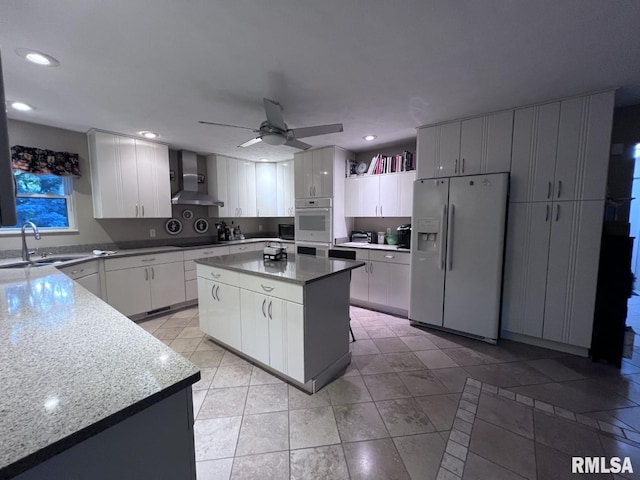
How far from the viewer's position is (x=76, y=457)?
1.85ft

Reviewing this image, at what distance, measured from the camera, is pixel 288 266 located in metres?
2.28

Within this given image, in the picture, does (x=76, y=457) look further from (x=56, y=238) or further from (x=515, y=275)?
(x=56, y=238)

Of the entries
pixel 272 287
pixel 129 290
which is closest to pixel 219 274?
pixel 272 287

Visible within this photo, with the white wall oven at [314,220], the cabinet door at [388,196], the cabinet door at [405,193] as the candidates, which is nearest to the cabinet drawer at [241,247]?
the white wall oven at [314,220]

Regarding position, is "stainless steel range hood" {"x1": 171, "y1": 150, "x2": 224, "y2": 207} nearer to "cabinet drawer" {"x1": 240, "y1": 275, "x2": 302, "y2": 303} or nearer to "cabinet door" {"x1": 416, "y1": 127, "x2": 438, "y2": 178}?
"cabinet drawer" {"x1": 240, "y1": 275, "x2": 302, "y2": 303}

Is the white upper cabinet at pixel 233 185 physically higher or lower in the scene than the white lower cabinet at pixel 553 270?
higher

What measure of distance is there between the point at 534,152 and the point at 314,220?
273 cm

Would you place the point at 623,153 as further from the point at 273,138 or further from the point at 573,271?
the point at 273,138

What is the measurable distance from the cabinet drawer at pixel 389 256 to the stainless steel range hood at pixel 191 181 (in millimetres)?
2670

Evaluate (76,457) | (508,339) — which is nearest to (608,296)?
(508,339)

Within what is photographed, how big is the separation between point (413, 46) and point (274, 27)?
849 mm

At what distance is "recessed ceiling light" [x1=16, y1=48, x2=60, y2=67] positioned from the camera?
5.35ft

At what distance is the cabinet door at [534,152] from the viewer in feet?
7.95

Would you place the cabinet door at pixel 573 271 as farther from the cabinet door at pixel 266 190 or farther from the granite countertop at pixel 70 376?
the cabinet door at pixel 266 190
